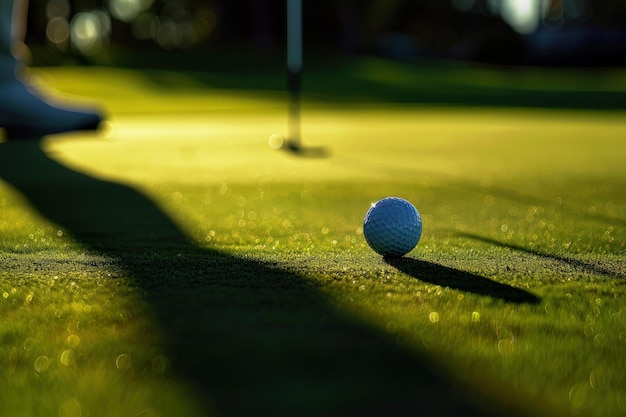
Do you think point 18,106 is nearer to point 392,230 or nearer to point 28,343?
point 392,230

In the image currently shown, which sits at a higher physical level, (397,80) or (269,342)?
(269,342)

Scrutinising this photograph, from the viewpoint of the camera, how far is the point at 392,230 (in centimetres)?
313

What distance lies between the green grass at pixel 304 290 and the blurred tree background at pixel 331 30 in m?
24.9

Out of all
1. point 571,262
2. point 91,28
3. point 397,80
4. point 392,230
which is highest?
point 392,230

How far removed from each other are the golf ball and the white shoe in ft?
19.7

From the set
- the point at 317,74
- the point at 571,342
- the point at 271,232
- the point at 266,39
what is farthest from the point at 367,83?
the point at 571,342

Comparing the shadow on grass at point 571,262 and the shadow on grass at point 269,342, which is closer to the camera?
the shadow on grass at point 269,342

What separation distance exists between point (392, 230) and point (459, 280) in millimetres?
412

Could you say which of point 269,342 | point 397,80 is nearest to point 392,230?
point 269,342

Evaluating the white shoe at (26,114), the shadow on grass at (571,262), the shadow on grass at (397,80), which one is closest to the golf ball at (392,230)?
the shadow on grass at (571,262)

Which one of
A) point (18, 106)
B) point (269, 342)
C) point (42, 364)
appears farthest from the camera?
point (18, 106)

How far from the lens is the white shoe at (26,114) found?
27.4 ft

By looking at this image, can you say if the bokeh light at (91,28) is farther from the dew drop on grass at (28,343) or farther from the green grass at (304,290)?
the dew drop on grass at (28,343)

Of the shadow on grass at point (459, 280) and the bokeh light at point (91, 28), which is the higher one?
the shadow on grass at point (459, 280)
